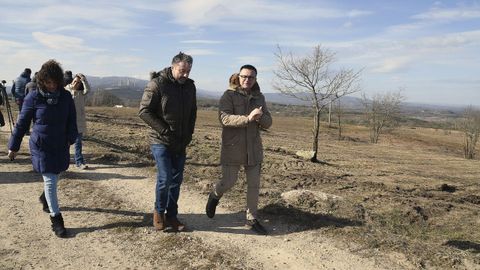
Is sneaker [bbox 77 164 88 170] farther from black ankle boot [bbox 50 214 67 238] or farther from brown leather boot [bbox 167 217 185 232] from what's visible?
brown leather boot [bbox 167 217 185 232]

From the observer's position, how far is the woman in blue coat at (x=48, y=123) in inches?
189

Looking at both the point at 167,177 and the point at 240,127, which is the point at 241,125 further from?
the point at 167,177

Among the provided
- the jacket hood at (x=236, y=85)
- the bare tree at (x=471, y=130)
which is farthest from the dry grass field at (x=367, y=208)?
the bare tree at (x=471, y=130)

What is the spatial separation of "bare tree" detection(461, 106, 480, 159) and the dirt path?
108ft

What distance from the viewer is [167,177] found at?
5.00 meters

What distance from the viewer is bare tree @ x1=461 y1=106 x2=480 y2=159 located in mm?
33625

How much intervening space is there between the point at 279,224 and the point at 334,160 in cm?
1059

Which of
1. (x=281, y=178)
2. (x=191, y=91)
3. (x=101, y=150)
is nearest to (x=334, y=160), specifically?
(x=281, y=178)

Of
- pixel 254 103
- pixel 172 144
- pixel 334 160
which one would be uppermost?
pixel 254 103

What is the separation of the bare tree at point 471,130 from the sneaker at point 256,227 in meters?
32.9

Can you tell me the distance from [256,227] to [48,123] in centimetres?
275

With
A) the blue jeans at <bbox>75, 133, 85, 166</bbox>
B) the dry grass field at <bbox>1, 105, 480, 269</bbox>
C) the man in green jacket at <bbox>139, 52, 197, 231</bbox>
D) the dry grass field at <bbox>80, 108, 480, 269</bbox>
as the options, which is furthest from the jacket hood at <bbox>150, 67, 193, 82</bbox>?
the blue jeans at <bbox>75, 133, 85, 166</bbox>

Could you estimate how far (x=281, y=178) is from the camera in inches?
352

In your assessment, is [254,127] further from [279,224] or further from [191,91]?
[279,224]
